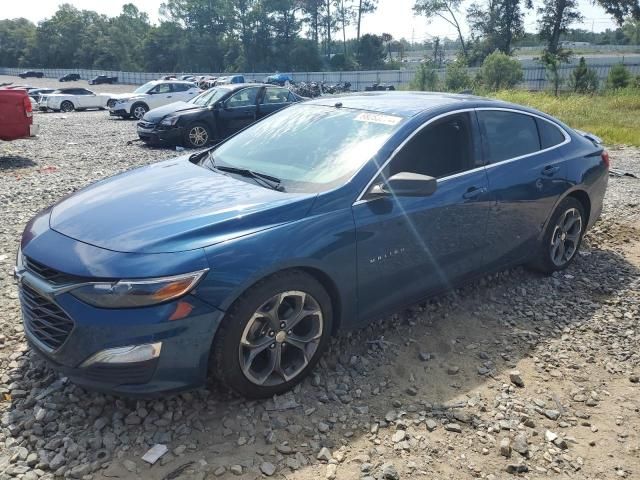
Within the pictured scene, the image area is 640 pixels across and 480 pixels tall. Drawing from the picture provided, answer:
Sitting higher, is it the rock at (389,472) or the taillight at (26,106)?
the taillight at (26,106)

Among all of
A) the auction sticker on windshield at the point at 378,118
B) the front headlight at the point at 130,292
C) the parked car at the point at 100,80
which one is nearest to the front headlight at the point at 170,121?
the auction sticker on windshield at the point at 378,118

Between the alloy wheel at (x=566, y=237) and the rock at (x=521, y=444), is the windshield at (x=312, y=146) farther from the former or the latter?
the alloy wheel at (x=566, y=237)

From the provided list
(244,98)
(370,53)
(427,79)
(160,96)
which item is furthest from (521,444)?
(370,53)

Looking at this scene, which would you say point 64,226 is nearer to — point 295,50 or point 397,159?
point 397,159

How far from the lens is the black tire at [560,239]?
185 inches

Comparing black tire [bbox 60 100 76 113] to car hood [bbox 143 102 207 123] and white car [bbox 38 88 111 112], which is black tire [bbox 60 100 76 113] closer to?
white car [bbox 38 88 111 112]

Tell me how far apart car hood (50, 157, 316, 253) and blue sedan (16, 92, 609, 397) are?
11mm

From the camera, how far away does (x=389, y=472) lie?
2.61 m

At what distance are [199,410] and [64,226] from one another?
129 cm

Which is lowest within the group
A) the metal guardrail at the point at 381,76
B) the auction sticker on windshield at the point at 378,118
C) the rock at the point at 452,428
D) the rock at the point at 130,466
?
the rock at the point at 452,428

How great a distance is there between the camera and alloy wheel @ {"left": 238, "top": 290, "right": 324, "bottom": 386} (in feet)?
9.61

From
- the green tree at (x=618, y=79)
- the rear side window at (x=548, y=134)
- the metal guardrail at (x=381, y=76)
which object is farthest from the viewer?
the metal guardrail at (x=381, y=76)

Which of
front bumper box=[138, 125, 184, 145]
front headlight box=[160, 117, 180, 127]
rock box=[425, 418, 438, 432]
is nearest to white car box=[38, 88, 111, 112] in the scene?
front bumper box=[138, 125, 184, 145]

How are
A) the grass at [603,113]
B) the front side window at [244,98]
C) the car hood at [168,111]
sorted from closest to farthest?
the car hood at [168,111], the front side window at [244,98], the grass at [603,113]
